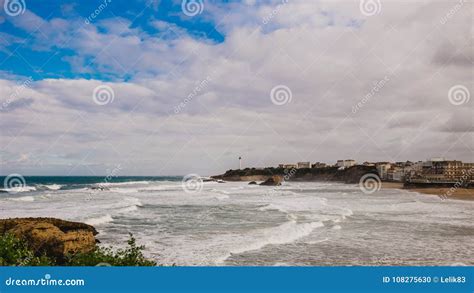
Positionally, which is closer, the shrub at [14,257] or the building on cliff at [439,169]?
the shrub at [14,257]

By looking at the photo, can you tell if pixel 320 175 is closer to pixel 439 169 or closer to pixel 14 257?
pixel 439 169

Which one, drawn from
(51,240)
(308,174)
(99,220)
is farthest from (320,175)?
(51,240)

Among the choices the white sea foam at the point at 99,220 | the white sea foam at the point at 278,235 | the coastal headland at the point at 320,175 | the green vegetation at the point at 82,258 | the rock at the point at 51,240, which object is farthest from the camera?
the coastal headland at the point at 320,175

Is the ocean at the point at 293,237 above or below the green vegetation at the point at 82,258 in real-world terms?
below

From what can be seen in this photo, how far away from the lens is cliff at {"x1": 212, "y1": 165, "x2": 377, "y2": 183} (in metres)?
124

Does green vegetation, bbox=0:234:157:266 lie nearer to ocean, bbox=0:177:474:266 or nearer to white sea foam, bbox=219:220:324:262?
ocean, bbox=0:177:474:266

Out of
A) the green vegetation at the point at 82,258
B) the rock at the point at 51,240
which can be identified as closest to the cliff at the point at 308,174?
the rock at the point at 51,240

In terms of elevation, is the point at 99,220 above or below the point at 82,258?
below

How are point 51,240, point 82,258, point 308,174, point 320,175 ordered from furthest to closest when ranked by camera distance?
point 308,174
point 320,175
point 51,240
point 82,258

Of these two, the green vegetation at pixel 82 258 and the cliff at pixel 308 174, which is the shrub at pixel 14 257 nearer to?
the green vegetation at pixel 82 258

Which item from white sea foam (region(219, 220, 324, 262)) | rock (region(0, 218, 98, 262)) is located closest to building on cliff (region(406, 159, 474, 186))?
white sea foam (region(219, 220, 324, 262))

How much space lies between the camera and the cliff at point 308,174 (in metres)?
124

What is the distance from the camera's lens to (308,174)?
16075 centimetres

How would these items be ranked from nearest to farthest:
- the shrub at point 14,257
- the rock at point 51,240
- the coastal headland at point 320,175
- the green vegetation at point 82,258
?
the green vegetation at point 82,258, the shrub at point 14,257, the rock at point 51,240, the coastal headland at point 320,175
